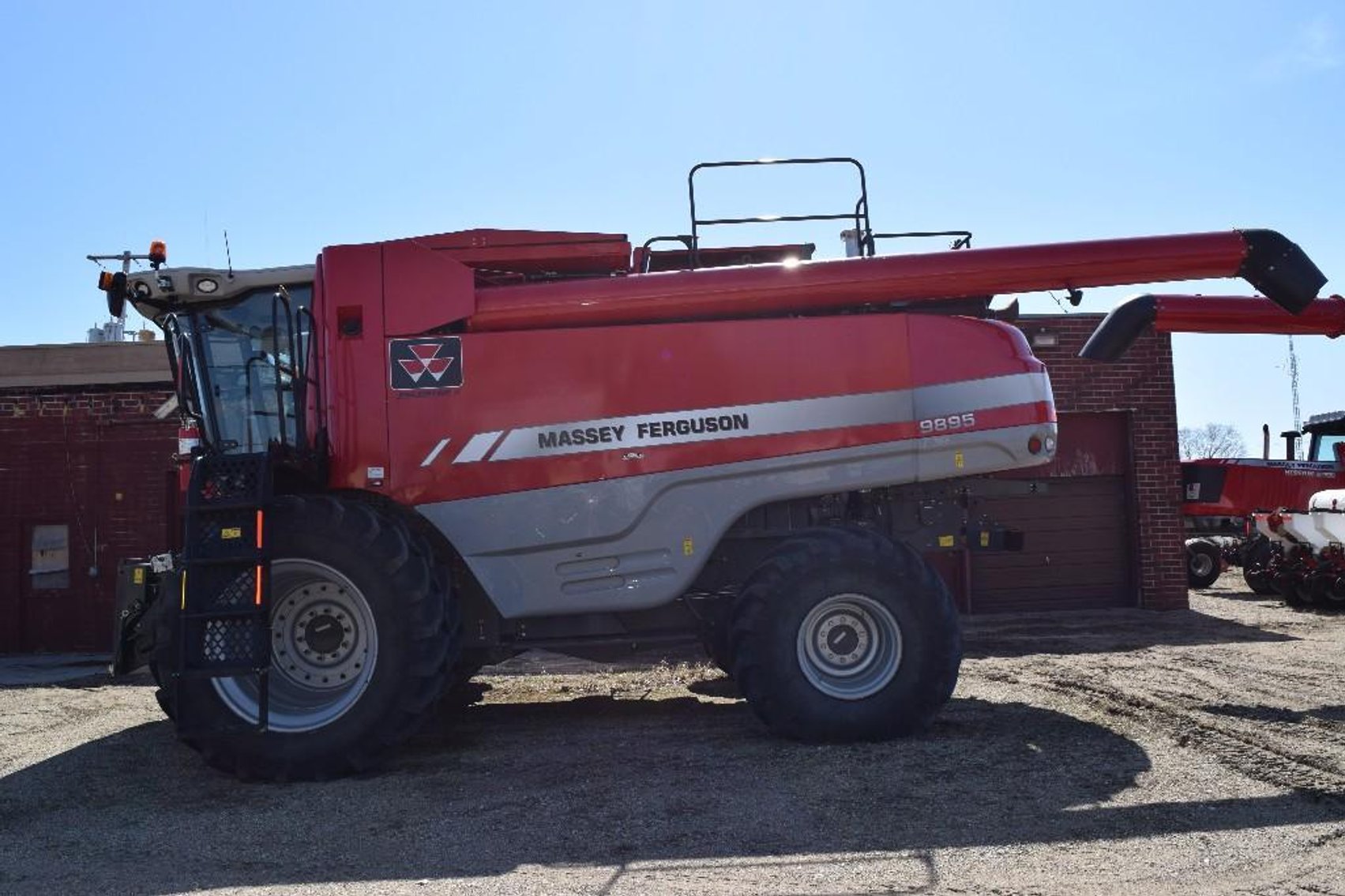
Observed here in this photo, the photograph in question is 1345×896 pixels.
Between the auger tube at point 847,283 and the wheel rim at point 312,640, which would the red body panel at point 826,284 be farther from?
the wheel rim at point 312,640

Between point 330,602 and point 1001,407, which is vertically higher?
point 1001,407

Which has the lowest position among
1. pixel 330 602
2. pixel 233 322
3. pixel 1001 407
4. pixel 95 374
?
pixel 330 602

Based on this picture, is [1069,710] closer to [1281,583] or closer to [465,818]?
[465,818]

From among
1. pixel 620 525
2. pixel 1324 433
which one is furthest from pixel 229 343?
pixel 1324 433

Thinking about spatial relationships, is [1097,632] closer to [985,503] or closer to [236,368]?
[985,503]

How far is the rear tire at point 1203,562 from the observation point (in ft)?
63.6

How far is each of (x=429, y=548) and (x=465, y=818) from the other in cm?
180

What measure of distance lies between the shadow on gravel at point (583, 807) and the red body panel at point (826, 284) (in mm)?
2712

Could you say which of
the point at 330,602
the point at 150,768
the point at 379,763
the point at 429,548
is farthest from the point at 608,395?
the point at 150,768

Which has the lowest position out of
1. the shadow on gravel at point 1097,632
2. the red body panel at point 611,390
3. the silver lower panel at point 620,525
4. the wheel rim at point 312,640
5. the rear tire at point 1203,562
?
the shadow on gravel at point 1097,632

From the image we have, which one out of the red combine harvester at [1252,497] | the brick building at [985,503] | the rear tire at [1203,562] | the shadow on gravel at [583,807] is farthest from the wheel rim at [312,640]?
the rear tire at [1203,562]

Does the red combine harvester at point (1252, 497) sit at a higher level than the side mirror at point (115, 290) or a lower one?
lower

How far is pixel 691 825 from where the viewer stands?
5.23 metres

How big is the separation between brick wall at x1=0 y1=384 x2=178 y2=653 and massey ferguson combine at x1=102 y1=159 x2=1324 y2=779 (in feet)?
25.4
